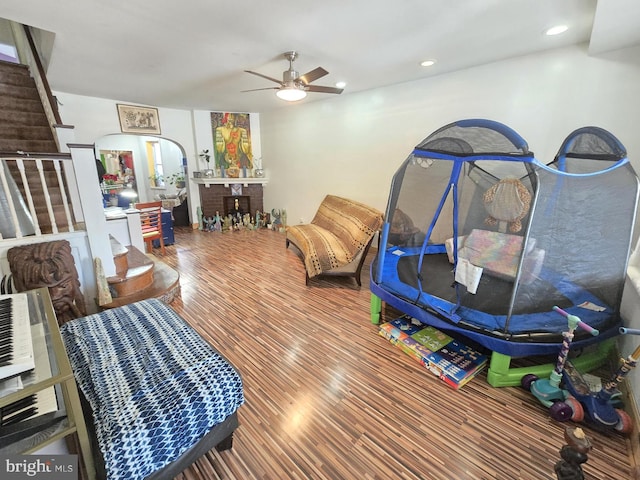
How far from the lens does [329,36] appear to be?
2.56m

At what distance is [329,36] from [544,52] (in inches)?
89.7

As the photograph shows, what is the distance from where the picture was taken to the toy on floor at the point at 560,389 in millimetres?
1652

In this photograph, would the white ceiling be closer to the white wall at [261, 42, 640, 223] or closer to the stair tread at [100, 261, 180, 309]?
the white wall at [261, 42, 640, 223]

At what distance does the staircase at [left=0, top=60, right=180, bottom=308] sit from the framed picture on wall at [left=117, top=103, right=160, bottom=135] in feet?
4.74

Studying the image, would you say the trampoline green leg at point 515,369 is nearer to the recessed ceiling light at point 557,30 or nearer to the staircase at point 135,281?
the recessed ceiling light at point 557,30

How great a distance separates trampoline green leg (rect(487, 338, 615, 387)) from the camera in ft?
6.33

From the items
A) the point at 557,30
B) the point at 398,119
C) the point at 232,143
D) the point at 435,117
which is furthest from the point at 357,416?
the point at 232,143

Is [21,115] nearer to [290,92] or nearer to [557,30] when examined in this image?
[290,92]

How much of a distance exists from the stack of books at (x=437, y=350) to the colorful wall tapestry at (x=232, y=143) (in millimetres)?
5384

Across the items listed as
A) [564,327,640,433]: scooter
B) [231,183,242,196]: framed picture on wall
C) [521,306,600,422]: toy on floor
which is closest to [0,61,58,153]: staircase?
[231,183,242,196]: framed picture on wall

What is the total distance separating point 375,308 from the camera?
270 cm

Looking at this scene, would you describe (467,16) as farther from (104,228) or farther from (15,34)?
(15,34)

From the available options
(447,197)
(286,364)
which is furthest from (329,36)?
(286,364)

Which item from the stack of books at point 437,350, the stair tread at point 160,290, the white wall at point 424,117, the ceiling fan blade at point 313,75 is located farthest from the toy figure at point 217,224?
the stack of books at point 437,350
